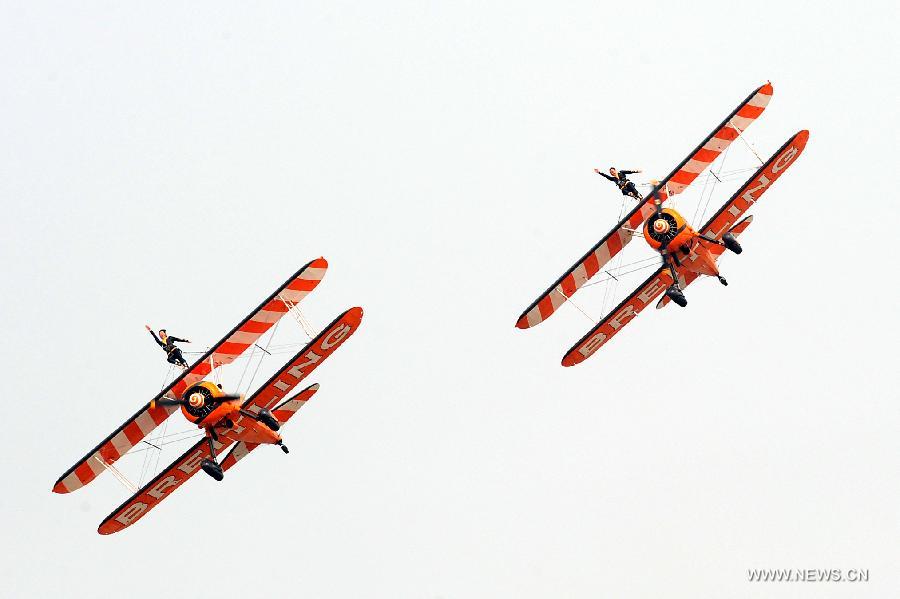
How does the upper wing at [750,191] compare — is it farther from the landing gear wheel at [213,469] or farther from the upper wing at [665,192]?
the landing gear wheel at [213,469]

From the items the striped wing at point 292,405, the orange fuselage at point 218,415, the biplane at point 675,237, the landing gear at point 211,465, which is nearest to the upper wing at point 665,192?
the biplane at point 675,237

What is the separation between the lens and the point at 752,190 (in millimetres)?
50656

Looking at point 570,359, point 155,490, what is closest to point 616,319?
point 570,359

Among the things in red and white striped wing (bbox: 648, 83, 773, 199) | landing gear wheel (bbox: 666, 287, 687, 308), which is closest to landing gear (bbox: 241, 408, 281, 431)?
landing gear wheel (bbox: 666, 287, 687, 308)

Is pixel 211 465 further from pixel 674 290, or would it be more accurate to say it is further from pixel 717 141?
pixel 717 141

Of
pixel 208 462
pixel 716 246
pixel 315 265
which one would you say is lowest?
pixel 716 246

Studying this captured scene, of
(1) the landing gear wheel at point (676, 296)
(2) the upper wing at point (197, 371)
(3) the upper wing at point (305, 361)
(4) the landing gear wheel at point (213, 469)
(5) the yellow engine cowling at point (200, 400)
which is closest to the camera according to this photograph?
(3) the upper wing at point (305, 361)

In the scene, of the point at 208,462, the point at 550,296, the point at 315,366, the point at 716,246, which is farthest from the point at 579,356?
the point at 208,462

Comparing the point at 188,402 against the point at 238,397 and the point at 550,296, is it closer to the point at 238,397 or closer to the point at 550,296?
the point at 238,397

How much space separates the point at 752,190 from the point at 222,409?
721 inches

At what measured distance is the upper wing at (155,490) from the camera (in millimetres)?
51094

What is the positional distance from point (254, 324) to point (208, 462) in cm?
470

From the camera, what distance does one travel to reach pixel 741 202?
50656mm

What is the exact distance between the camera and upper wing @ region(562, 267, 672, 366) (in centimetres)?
5206
